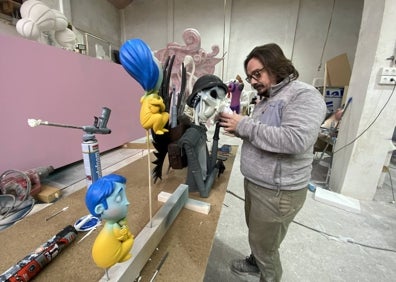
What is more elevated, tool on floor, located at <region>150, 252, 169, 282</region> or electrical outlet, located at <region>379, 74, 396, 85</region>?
electrical outlet, located at <region>379, 74, 396, 85</region>

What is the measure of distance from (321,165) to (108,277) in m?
2.89

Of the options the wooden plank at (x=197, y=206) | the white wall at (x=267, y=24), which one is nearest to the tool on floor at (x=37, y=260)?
the wooden plank at (x=197, y=206)

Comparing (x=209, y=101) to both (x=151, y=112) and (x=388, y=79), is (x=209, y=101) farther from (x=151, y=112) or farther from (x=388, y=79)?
(x=388, y=79)

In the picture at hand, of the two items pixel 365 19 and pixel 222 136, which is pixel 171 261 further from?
pixel 365 19

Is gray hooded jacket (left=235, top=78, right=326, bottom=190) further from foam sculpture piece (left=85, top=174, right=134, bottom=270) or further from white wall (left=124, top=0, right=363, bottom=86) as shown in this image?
white wall (left=124, top=0, right=363, bottom=86)

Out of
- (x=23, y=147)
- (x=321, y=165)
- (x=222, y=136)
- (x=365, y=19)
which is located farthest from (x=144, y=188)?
(x=321, y=165)

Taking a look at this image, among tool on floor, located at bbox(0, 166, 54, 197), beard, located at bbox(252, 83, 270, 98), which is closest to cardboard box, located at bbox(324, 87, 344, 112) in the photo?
beard, located at bbox(252, 83, 270, 98)

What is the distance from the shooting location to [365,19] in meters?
1.67

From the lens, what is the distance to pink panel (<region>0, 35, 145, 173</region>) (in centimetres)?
105

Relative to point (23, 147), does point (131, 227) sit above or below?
below

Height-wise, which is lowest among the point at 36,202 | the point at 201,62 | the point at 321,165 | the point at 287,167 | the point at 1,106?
the point at 321,165

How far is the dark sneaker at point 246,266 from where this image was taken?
3.19 feet

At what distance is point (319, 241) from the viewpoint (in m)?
1.23

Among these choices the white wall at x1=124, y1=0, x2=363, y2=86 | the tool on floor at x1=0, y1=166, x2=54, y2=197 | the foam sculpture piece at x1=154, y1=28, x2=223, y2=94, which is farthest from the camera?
the white wall at x1=124, y1=0, x2=363, y2=86
